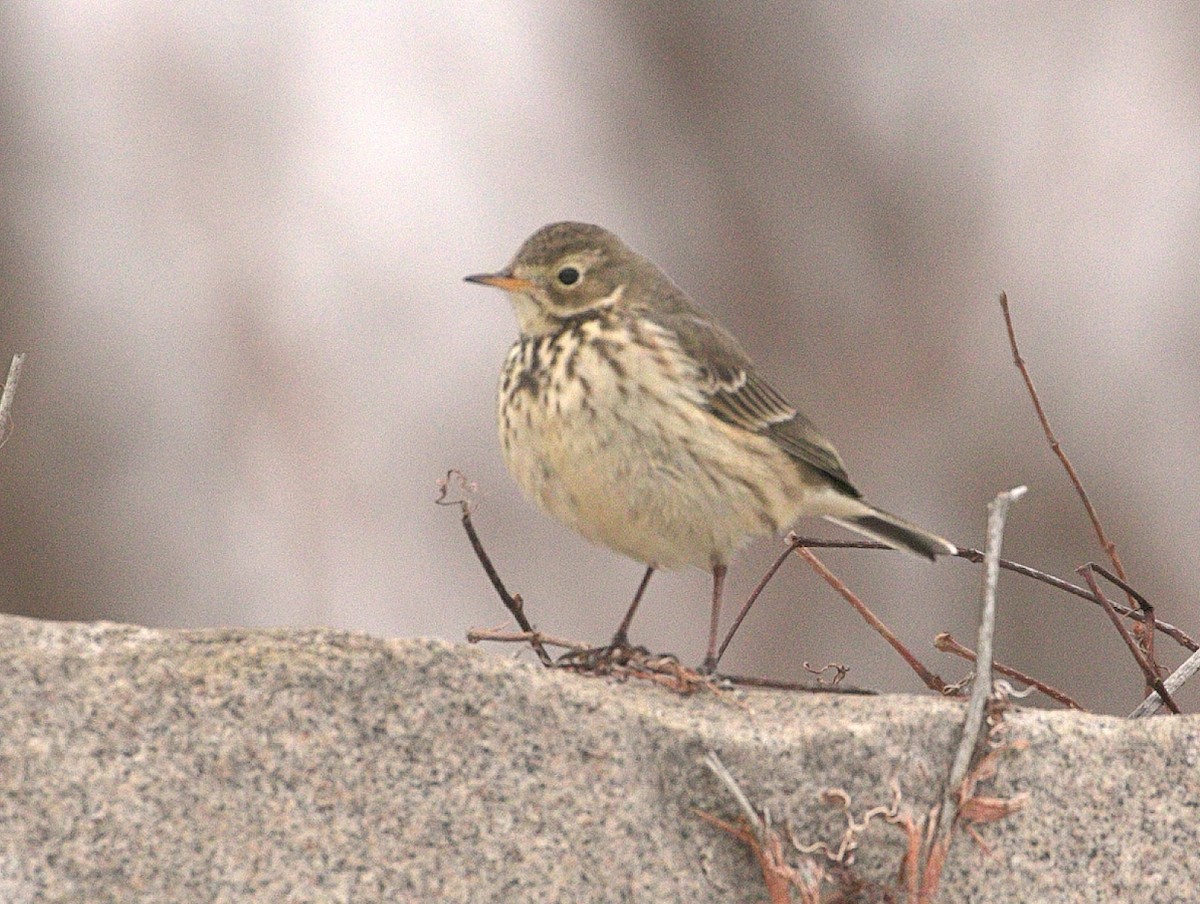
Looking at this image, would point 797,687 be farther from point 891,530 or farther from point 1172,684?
point 891,530

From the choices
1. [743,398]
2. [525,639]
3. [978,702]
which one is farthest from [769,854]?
[743,398]

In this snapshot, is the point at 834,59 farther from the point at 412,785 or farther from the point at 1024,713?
the point at 412,785

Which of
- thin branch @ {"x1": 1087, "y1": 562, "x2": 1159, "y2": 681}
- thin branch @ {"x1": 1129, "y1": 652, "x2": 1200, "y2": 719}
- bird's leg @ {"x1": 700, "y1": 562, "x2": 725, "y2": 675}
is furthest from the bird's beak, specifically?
thin branch @ {"x1": 1129, "y1": 652, "x2": 1200, "y2": 719}

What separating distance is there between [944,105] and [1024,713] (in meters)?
4.26

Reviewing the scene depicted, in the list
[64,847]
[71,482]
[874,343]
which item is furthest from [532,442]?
[874,343]

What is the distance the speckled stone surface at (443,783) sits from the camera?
7.03 ft

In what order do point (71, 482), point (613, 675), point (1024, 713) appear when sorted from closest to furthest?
point (1024, 713) < point (613, 675) < point (71, 482)

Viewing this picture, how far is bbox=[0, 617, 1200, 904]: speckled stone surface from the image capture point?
2143 millimetres

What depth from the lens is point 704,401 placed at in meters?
3.44

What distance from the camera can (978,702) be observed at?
2.37 m

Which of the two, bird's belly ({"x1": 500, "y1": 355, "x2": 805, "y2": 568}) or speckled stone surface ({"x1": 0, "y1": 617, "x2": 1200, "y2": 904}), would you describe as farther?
bird's belly ({"x1": 500, "y1": 355, "x2": 805, "y2": 568})

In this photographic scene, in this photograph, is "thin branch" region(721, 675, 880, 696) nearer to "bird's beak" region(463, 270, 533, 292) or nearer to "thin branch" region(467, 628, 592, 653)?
"thin branch" region(467, 628, 592, 653)

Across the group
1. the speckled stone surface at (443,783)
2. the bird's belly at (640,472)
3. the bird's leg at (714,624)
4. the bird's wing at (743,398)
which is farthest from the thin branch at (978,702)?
the bird's wing at (743,398)

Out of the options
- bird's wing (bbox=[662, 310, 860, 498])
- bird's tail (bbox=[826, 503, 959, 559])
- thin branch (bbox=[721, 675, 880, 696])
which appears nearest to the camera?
thin branch (bbox=[721, 675, 880, 696])
